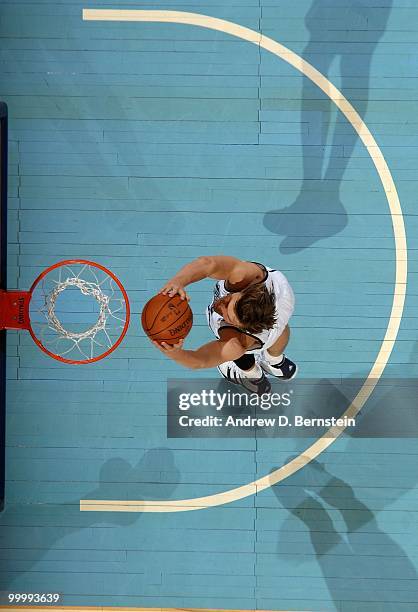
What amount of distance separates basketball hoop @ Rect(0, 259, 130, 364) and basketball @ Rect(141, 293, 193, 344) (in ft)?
2.35

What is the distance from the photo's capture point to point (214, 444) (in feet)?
14.3

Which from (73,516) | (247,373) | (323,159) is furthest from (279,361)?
(73,516)

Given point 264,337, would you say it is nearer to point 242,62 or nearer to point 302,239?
point 302,239

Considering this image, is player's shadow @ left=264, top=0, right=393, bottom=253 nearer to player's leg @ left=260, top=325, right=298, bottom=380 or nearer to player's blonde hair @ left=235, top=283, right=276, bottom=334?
player's leg @ left=260, top=325, right=298, bottom=380

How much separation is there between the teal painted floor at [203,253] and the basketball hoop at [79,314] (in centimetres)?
10

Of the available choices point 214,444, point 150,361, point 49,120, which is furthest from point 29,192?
point 214,444

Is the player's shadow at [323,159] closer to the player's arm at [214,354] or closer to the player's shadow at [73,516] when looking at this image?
the player's arm at [214,354]

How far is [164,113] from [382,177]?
1.52 meters

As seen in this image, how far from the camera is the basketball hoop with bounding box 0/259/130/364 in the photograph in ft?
14.0

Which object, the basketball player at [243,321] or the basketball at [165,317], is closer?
the basketball at [165,317]

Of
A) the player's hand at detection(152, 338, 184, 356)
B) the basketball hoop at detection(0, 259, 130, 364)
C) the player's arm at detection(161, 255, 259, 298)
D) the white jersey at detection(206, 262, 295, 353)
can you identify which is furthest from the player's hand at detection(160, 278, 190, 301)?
the basketball hoop at detection(0, 259, 130, 364)

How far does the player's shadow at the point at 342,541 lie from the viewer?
14.3ft

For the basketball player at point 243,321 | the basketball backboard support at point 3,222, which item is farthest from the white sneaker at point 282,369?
the basketball backboard support at point 3,222

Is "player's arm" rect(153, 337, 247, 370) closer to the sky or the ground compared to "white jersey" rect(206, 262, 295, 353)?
closer to the ground
